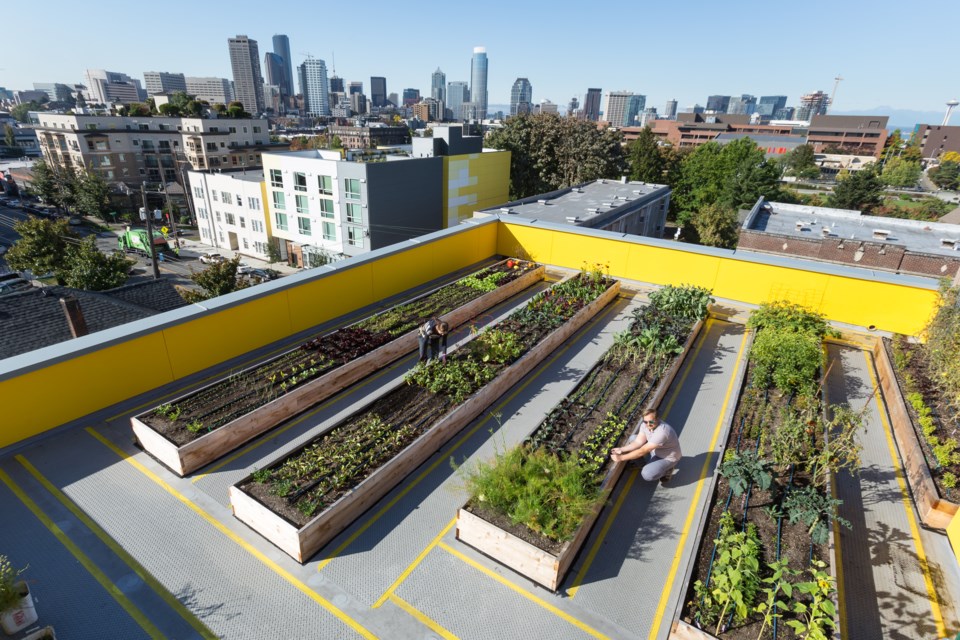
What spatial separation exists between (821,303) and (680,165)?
48387mm

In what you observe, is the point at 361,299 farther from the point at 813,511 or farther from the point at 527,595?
the point at 813,511

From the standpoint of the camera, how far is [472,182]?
3931cm

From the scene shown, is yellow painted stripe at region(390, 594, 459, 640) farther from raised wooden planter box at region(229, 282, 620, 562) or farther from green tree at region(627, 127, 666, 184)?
green tree at region(627, 127, 666, 184)

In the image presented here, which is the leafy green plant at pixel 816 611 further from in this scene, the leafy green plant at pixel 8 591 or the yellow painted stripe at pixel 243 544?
the leafy green plant at pixel 8 591

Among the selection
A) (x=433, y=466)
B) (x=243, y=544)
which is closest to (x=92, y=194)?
(x=243, y=544)

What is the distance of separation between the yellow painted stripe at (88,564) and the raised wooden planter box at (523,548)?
344cm

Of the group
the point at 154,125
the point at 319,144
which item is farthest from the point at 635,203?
the point at 319,144

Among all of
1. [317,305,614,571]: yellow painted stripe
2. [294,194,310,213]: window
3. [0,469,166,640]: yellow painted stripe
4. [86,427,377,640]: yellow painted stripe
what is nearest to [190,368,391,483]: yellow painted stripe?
[86,427,377,640]: yellow painted stripe

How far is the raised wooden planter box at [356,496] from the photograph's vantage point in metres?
5.70

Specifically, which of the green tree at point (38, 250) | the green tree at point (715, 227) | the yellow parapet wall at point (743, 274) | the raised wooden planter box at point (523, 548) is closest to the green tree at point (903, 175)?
the green tree at point (715, 227)

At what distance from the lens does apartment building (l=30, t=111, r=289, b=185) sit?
204 ft

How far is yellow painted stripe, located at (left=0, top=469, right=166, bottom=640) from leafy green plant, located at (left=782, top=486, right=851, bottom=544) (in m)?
7.56

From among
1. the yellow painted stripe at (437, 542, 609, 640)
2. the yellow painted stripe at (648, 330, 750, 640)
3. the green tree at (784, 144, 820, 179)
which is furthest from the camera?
the green tree at (784, 144, 820, 179)

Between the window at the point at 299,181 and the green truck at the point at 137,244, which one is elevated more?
the window at the point at 299,181
